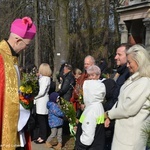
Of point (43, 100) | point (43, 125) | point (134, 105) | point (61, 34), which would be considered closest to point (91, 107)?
point (134, 105)

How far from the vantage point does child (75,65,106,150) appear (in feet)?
12.5

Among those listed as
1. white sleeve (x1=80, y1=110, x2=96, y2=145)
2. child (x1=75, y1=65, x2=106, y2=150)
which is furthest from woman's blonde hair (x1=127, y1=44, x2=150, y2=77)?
white sleeve (x1=80, y1=110, x2=96, y2=145)

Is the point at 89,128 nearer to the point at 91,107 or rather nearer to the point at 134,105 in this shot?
the point at 91,107

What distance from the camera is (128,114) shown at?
10.7 feet

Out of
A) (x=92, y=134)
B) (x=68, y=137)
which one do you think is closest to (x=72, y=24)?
(x=68, y=137)

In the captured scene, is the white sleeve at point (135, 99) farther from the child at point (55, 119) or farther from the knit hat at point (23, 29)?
the child at point (55, 119)

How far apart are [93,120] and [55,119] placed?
257cm

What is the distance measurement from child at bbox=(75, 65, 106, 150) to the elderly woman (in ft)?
1.50

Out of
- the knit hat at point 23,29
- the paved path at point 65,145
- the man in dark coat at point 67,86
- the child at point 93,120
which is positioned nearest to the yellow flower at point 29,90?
the knit hat at point 23,29

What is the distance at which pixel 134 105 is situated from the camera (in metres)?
3.21

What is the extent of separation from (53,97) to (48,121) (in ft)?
1.68

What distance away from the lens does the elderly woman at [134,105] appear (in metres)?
3.22

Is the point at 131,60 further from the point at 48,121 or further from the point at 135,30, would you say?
the point at 135,30

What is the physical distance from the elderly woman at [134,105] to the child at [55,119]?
116 inches
